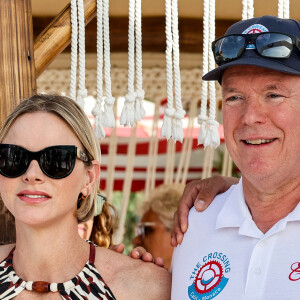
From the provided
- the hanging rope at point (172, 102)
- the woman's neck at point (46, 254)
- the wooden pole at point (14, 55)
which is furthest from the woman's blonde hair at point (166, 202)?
the woman's neck at point (46, 254)

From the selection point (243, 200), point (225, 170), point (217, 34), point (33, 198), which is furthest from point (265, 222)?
point (225, 170)

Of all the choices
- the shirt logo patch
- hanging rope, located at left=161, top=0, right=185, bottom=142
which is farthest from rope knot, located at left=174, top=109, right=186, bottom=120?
the shirt logo patch

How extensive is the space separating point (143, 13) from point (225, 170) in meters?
1.96

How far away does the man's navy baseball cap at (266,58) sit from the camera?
2027 millimetres

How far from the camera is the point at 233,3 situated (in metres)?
3.57

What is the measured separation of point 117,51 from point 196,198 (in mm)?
2066

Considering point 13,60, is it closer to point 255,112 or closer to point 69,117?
point 69,117

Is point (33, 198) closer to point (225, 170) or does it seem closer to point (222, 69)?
point (222, 69)

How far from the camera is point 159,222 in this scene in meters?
4.62

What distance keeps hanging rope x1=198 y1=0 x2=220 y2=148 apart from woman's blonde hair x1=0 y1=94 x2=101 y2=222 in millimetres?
432

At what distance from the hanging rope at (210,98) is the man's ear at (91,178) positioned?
1.38 feet

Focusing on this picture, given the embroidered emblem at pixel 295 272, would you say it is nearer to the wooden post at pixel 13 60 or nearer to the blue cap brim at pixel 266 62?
the blue cap brim at pixel 266 62

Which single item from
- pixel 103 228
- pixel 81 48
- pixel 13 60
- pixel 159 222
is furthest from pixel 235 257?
pixel 159 222

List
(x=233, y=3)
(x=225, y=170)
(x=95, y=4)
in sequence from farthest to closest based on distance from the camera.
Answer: (x=225, y=170) → (x=233, y=3) → (x=95, y=4)
